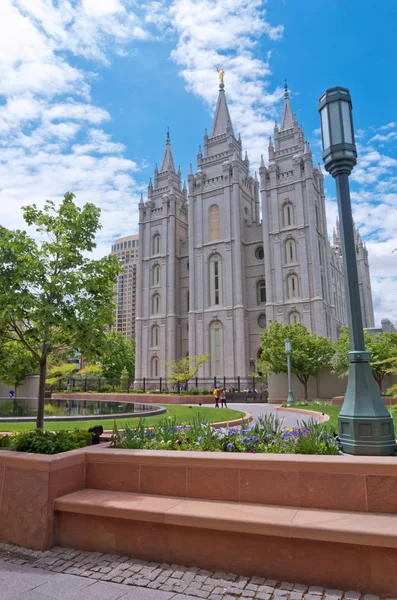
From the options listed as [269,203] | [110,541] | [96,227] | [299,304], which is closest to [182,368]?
[299,304]

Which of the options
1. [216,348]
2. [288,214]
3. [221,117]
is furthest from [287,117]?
[216,348]

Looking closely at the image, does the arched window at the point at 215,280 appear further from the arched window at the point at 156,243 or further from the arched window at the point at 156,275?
the arched window at the point at 156,243

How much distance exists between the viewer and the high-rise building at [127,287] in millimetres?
116188

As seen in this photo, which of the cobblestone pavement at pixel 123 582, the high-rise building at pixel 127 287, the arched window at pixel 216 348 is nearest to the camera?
the cobblestone pavement at pixel 123 582

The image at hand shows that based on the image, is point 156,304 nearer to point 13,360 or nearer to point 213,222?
point 213,222

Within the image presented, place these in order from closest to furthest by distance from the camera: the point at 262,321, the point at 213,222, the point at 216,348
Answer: the point at 216,348 → the point at 262,321 → the point at 213,222

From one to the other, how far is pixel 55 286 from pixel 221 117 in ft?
188

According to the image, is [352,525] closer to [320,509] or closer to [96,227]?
[320,509]

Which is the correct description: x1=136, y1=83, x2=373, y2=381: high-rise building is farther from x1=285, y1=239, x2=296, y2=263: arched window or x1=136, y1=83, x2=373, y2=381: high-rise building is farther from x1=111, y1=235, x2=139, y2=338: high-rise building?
x1=111, y1=235, x2=139, y2=338: high-rise building

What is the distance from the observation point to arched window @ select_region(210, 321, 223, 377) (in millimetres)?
48844

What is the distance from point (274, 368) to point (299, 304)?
54.3 ft

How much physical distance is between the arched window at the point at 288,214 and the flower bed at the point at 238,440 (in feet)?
146

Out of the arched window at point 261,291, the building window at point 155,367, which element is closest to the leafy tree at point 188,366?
the building window at point 155,367

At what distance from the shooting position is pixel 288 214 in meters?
48.7
